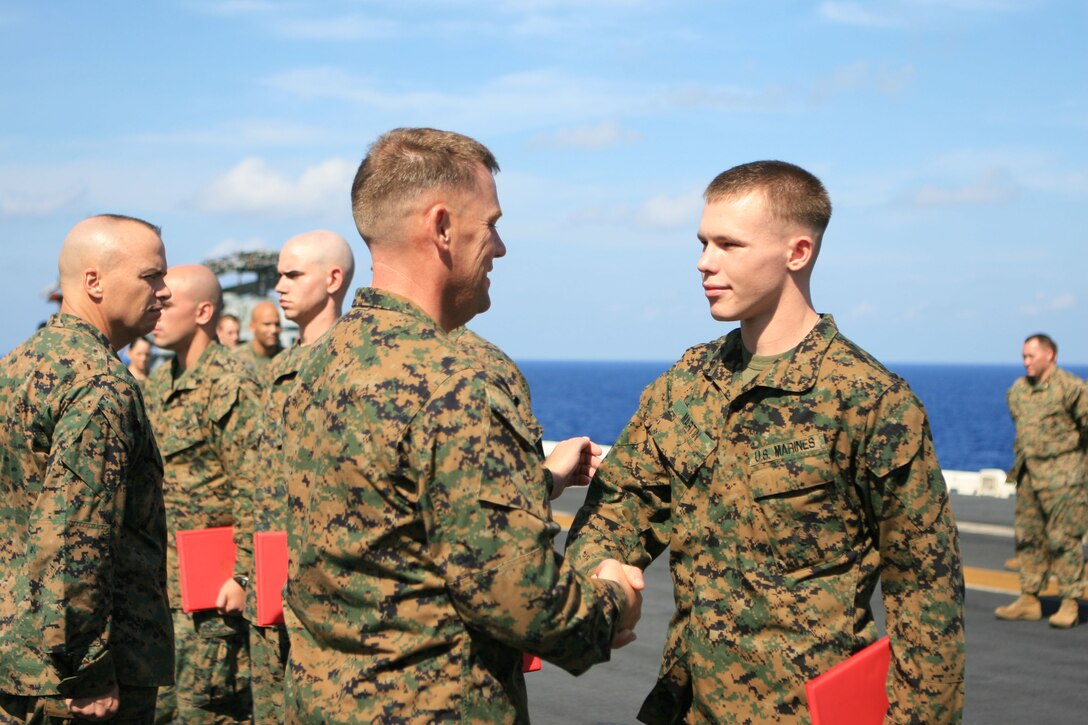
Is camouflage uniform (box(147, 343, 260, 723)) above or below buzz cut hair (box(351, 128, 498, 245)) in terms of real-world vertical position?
below

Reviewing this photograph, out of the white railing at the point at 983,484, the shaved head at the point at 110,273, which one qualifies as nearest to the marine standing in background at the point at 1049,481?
the white railing at the point at 983,484

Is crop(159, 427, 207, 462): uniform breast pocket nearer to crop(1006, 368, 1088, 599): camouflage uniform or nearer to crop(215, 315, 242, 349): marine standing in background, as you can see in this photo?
crop(1006, 368, 1088, 599): camouflage uniform

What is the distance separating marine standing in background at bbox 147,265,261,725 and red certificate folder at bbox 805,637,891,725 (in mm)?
3316

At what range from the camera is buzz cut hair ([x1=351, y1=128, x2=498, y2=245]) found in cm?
267

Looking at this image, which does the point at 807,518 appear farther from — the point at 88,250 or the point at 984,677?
the point at 984,677

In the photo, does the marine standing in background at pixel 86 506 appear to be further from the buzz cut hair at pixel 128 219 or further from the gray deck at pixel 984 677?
the gray deck at pixel 984 677

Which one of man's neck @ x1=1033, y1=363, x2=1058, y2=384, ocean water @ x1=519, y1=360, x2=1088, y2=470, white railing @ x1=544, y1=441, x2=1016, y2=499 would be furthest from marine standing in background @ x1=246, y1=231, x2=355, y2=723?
ocean water @ x1=519, y1=360, x2=1088, y2=470

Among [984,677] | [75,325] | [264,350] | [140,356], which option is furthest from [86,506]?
[140,356]

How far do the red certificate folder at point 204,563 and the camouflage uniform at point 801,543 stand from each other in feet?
9.15

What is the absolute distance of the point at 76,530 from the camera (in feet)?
11.8

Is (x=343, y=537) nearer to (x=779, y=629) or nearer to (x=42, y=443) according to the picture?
(x=779, y=629)

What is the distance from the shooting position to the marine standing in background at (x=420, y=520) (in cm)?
240

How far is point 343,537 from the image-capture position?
248cm

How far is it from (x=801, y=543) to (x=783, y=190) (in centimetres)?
96
